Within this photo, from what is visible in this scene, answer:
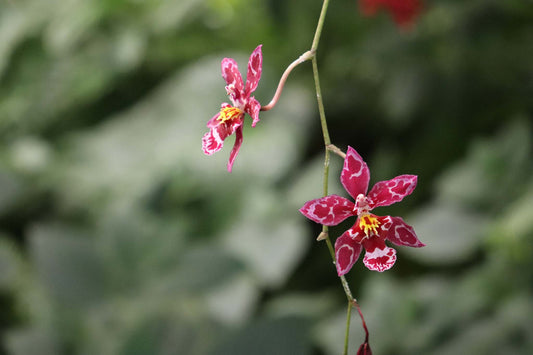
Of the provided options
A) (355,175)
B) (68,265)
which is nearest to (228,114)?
(355,175)

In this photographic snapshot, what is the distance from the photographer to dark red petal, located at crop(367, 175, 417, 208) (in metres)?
0.43

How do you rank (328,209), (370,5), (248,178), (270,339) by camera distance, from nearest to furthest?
(328,209), (270,339), (370,5), (248,178)

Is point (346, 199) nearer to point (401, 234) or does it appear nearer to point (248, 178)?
point (401, 234)

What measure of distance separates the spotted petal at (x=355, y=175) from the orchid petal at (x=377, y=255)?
37mm

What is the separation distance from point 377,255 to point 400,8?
3.61ft

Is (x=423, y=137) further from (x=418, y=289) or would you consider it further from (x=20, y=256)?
Result: (x=20, y=256)

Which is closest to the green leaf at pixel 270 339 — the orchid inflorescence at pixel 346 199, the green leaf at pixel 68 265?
the green leaf at pixel 68 265

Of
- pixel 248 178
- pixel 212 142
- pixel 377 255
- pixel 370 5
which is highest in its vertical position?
pixel 370 5

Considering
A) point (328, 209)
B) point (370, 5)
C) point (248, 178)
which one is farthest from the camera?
point (248, 178)

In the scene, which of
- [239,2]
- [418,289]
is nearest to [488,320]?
[418,289]

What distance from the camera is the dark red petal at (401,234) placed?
0.45 metres

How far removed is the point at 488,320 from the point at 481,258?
1.09 ft

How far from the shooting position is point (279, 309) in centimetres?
155

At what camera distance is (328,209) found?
44 cm
